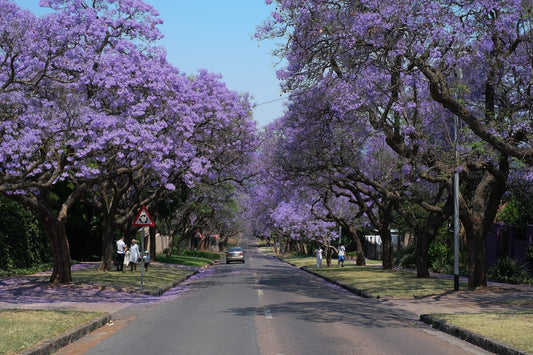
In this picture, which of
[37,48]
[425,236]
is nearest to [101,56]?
[37,48]

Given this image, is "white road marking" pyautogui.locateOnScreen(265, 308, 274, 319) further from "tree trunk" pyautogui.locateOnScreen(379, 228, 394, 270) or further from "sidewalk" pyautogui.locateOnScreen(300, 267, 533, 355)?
"tree trunk" pyautogui.locateOnScreen(379, 228, 394, 270)

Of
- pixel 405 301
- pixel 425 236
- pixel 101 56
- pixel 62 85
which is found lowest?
pixel 405 301

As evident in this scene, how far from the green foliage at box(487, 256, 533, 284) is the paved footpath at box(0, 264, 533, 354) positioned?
11.0 feet

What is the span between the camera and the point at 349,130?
26594 mm

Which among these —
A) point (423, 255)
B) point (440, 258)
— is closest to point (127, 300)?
point (423, 255)

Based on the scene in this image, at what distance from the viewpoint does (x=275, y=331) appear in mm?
11594

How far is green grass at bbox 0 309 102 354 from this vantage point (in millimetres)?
9096

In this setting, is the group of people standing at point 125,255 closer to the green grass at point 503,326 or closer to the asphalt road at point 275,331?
the asphalt road at point 275,331

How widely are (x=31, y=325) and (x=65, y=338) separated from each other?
108 cm

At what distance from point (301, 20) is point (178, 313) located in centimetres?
903

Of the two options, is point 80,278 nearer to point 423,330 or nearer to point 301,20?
point 301,20

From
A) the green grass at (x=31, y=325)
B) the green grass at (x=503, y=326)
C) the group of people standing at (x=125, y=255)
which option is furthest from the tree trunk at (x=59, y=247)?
the green grass at (x=503, y=326)

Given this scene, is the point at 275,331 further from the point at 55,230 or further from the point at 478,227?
the point at 55,230

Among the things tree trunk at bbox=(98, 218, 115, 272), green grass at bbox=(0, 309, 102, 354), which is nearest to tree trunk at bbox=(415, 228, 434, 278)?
tree trunk at bbox=(98, 218, 115, 272)
